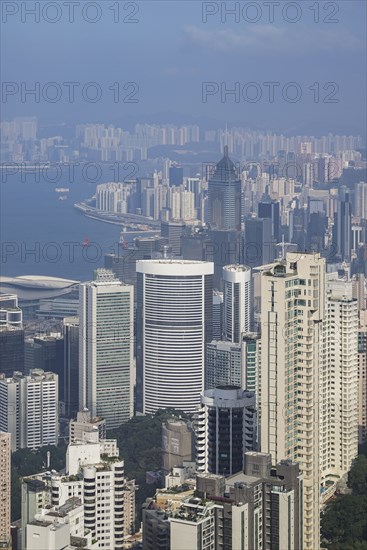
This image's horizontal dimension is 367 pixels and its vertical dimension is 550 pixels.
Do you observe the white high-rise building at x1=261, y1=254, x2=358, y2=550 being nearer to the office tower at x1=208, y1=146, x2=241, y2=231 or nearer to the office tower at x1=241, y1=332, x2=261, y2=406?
the office tower at x1=241, y1=332, x2=261, y2=406

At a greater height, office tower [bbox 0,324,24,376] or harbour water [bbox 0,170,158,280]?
harbour water [bbox 0,170,158,280]

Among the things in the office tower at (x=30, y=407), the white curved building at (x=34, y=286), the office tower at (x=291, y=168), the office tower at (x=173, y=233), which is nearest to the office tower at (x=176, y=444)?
the office tower at (x=30, y=407)

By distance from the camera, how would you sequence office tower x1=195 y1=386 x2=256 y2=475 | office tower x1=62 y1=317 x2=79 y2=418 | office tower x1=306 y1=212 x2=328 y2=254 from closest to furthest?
office tower x1=195 y1=386 x2=256 y2=475 → office tower x1=62 y1=317 x2=79 y2=418 → office tower x1=306 y1=212 x2=328 y2=254

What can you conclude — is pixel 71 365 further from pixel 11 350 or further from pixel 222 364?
pixel 222 364

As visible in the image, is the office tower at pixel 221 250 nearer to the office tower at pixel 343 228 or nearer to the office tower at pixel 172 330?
the office tower at pixel 172 330

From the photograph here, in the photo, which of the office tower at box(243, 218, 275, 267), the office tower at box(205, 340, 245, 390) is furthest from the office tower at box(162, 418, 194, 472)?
the office tower at box(243, 218, 275, 267)

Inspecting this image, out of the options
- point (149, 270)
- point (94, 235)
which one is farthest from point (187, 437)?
point (94, 235)

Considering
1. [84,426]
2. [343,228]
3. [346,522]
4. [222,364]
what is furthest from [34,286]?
[346,522]
